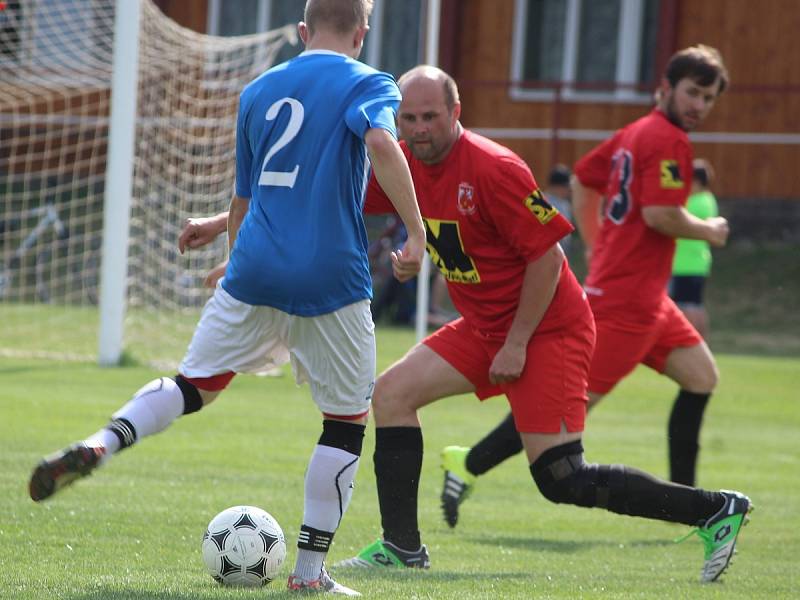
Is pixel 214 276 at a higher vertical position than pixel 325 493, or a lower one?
higher

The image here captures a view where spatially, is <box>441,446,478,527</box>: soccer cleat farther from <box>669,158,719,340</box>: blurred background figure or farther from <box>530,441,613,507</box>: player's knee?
<box>669,158,719,340</box>: blurred background figure

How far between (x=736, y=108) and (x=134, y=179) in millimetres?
10321

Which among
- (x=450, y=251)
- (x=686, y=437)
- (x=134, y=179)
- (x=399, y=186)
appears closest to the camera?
(x=399, y=186)

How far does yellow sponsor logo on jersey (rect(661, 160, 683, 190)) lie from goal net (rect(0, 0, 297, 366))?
24.2 ft

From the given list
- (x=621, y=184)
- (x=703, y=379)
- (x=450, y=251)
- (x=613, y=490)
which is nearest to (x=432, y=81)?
(x=450, y=251)

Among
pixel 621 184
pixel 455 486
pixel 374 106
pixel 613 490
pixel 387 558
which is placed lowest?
pixel 455 486

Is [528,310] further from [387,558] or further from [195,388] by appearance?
[195,388]

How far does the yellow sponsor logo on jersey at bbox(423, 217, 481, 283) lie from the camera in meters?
5.78

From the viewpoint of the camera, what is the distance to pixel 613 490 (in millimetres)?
5695

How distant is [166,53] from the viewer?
16.2m

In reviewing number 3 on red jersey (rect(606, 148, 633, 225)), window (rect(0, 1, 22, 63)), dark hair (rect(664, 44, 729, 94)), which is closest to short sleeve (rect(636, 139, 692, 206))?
number 3 on red jersey (rect(606, 148, 633, 225))

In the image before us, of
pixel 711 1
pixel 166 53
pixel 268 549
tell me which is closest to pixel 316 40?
pixel 268 549

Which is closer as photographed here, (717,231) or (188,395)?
(188,395)

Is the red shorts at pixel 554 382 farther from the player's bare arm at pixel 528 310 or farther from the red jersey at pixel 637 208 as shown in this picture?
the red jersey at pixel 637 208
